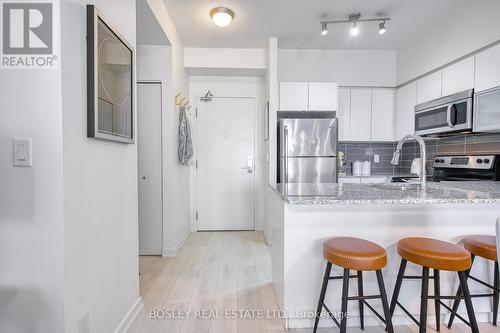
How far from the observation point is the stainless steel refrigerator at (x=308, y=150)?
10.2 ft

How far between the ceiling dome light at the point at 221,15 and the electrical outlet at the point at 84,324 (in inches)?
102

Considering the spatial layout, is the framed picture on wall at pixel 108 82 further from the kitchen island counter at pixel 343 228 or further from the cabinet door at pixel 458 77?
the cabinet door at pixel 458 77

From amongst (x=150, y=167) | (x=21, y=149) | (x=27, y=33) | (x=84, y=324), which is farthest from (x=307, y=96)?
(x=84, y=324)

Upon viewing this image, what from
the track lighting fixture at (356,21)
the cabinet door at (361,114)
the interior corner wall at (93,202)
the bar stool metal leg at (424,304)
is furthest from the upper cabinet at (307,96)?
the bar stool metal leg at (424,304)

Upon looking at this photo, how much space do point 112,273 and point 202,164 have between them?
8.33 feet

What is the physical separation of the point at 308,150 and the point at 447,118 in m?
1.38

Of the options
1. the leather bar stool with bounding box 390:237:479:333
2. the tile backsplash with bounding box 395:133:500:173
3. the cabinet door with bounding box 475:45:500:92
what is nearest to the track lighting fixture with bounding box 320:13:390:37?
the cabinet door with bounding box 475:45:500:92

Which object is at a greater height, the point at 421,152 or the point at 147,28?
the point at 147,28

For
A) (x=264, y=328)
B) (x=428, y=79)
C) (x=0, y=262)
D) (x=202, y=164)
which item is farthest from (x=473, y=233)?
(x=202, y=164)

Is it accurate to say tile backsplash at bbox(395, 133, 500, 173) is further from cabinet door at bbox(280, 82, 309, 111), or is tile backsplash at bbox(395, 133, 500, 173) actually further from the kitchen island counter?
cabinet door at bbox(280, 82, 309, 111)

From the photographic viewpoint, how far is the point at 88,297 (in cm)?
128

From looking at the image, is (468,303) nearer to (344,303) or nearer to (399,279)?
(399,279)

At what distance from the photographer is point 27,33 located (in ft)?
3.43

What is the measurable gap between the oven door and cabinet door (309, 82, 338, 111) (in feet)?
3.32
